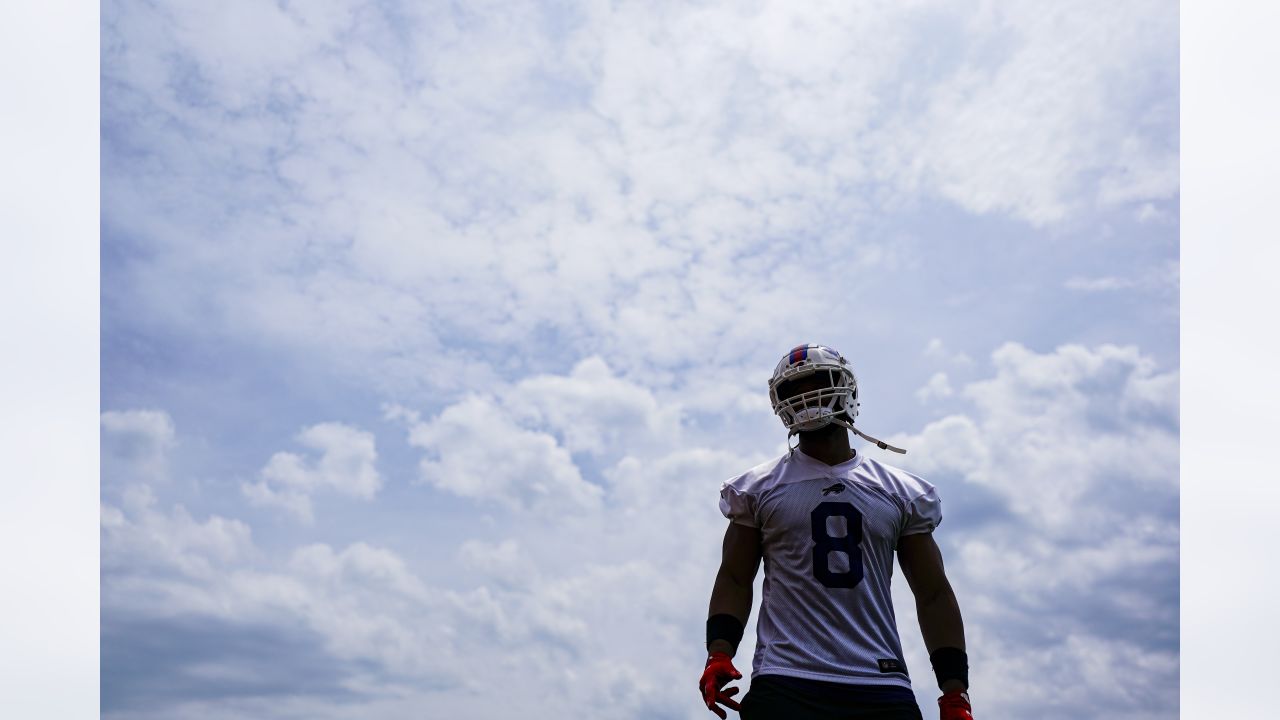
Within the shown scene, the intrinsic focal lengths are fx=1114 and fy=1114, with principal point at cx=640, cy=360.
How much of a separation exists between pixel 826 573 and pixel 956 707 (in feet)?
3.23

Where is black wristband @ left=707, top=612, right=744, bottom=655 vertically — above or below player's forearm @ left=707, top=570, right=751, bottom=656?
below

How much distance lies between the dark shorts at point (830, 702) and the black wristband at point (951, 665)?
0.47 metres

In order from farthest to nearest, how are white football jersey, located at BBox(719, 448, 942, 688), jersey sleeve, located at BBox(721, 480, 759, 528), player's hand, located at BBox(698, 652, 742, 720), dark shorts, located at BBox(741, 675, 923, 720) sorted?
jersey sleeve, located at BBox(721, 480, 759, 528), player's hand, located at BBox(698, 652, 742, 720), white football jersey, located at BBox(719, 448, 942, 688), dark shorts, located at BBox(741, 675, 923, 720)

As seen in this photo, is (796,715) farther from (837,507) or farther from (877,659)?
(837,507)

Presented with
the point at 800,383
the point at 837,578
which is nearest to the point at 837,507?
the point at 837,578

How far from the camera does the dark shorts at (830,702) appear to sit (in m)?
5.22

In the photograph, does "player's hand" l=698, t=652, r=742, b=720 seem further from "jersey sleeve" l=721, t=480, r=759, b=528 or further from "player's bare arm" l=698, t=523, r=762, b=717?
"jersey sleeve" l=721, t=480, r=759, b=528

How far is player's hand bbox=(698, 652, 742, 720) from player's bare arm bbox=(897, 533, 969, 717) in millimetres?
1034

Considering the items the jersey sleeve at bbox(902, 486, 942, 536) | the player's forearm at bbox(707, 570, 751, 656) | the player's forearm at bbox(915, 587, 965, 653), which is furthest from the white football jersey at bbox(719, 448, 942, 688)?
the player's forearm at bbox(915, 587, 965, 653)

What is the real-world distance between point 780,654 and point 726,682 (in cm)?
44

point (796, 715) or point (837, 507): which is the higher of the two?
point (837, 507)

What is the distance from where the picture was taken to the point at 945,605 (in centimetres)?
582

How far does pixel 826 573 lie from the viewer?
552 centimetres

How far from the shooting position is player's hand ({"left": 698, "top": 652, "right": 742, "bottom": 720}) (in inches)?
221
